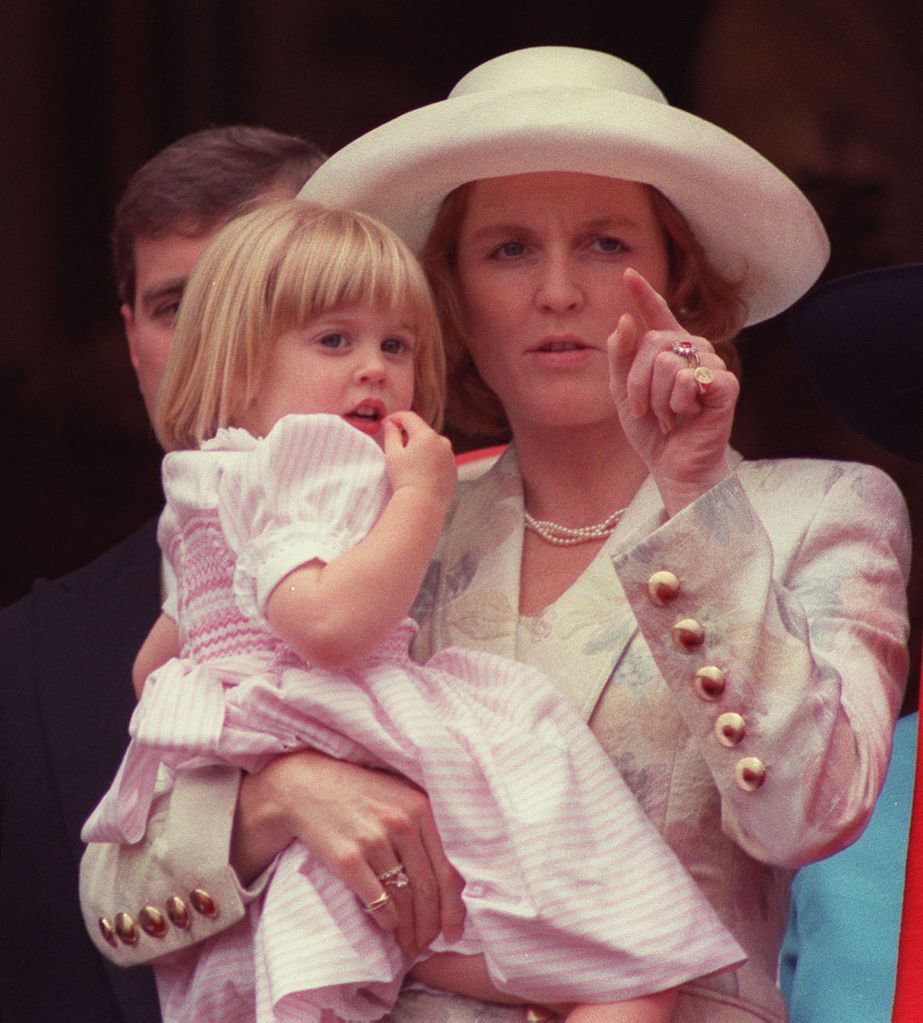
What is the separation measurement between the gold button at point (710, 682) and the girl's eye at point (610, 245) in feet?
1.88

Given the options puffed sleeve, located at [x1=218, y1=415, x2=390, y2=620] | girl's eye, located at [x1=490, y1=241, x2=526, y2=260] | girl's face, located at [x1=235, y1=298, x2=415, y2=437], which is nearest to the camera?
puffed sleeve, located at [x1=218, y1=415, x2=390, y2=620]

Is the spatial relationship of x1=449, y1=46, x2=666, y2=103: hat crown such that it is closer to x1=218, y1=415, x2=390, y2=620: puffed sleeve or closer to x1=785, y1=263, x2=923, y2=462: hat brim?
x1=785, y1=263, x2=923, y2=462: hat brim

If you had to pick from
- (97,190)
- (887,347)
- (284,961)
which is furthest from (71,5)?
(284,961)

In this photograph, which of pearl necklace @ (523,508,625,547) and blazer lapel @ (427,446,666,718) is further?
pearl necklace @ (523,508,625,547)

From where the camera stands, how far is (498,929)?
189 cm

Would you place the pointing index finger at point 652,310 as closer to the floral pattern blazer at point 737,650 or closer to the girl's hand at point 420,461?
the floral pattern blazer at point 737,650

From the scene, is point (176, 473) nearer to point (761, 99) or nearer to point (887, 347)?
point (887, 347)

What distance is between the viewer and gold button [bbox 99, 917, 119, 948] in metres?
2.09

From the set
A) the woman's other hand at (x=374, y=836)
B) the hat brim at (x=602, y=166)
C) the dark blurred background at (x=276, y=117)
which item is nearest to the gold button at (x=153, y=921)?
the woman's other hand at (x=374, y=836)

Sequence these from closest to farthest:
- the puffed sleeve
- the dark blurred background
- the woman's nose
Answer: the puffed sleeve → the woman's nose → the dark blurred background

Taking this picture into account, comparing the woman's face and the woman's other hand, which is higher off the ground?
the woman's face

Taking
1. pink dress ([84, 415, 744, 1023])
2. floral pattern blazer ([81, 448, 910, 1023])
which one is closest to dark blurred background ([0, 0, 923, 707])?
floral pattern blazer ([81, 448, 910, 1023])

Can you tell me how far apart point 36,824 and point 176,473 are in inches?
26.4

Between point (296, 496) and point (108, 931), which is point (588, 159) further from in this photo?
point (108, 931)
